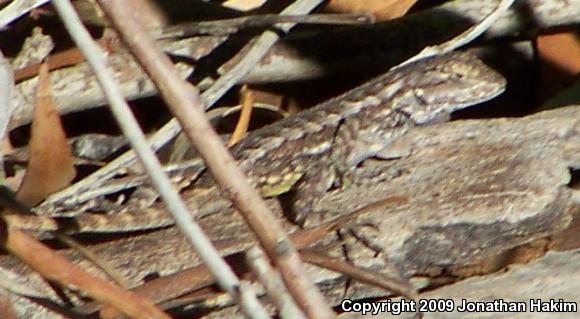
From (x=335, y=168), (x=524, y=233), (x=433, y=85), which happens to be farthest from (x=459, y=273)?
(x=433, y=85)

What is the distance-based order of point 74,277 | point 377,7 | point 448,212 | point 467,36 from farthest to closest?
1. point 377,7
2. point 467,36
3. point 448,212
4. point 74,277

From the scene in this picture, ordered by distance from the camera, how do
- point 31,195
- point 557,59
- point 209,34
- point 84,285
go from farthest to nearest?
1. point 557,59
2. point 209,34
3. point 31,195
4. point 84,285

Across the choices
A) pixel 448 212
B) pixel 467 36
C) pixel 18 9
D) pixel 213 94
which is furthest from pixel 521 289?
pixel 18 9

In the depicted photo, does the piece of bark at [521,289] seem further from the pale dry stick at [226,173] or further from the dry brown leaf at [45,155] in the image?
the pale dry stick at [226,173]

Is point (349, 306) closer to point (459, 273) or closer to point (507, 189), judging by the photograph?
point (459, 273)

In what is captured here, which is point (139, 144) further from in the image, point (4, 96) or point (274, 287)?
point (4, 96)

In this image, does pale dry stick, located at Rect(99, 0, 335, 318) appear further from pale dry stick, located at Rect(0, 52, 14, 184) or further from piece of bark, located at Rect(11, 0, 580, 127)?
piece of bark, located at Rect(11, 0, 580, 127)
